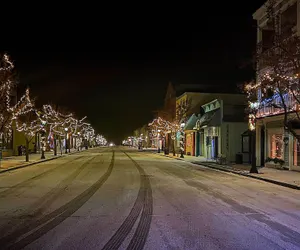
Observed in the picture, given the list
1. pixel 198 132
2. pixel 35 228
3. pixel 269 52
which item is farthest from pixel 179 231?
pixel 198 132

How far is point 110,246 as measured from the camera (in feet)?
23.3

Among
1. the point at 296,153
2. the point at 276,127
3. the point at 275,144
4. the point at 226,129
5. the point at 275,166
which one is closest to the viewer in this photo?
the point at 296,153

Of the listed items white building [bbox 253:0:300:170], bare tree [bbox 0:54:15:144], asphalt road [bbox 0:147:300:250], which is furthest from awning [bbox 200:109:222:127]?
asphalt road [bbox 0:147:300:250]

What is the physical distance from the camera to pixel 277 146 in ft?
95.5

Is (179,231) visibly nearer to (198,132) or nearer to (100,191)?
(100,191)

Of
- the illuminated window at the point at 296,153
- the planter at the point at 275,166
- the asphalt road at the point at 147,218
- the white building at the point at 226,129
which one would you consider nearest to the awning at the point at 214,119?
the white building at the point at 226,129

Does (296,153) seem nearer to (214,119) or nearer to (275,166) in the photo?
(275,166)

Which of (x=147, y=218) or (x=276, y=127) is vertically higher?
(x=276, y=127)

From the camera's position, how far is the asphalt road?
7.48m

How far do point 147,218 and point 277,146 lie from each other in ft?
70.7

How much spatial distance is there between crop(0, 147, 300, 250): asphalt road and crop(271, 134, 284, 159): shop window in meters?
13.0

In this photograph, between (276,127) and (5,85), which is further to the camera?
(276,127)

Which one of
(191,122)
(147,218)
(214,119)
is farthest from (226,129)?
(147,218)

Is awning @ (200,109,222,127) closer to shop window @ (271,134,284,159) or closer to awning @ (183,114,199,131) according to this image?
awning @ (183,114,199,131)
